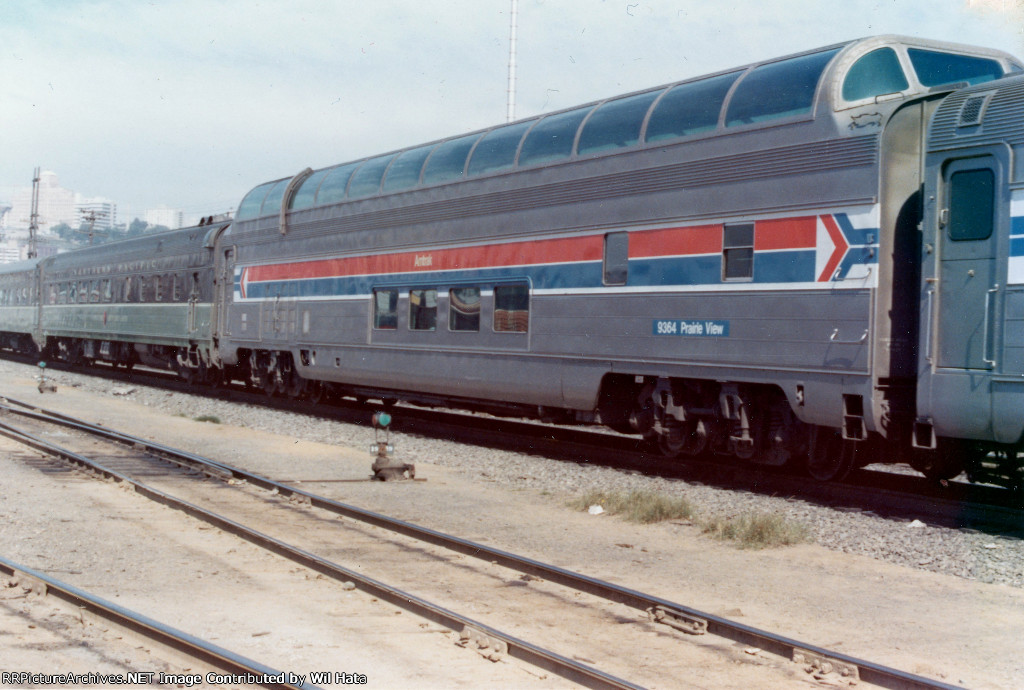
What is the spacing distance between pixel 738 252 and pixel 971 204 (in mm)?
2598

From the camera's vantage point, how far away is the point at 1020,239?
887 cm

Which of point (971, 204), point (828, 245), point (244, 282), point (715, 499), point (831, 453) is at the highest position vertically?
point (971, 204)

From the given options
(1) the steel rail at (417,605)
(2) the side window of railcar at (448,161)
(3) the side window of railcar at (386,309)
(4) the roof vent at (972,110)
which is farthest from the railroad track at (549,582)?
(2) the side window of railcar at (448,161)

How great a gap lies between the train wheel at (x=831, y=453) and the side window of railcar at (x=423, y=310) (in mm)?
6923

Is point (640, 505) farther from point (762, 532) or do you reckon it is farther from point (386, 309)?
point (386, 309)

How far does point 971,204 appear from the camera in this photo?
30.7 feet

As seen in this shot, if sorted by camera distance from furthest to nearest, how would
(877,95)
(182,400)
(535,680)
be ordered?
(182,400) < (877,95) < (535,680)

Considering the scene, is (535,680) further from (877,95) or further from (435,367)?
(435,367)

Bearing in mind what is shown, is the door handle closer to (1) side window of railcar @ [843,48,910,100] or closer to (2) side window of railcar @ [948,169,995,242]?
(2) side window of railcar @ [948,169,995,242]

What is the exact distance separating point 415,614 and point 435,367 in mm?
9678

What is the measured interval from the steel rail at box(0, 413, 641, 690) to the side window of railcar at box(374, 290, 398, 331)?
664cm

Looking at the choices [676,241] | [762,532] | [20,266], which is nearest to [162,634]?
[762,532]

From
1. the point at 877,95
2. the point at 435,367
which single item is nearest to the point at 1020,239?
the point at 877,95

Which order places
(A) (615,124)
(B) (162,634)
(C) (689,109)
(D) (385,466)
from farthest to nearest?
(A) (615,124) → (D) (385,466) → (C) (689,109) → (B) (162,634)
